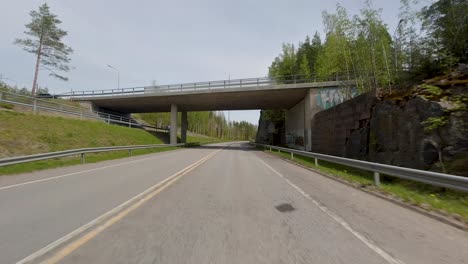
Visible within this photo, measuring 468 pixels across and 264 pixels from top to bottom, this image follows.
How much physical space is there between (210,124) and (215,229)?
12459cm

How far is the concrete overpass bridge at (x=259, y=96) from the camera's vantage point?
101 ft

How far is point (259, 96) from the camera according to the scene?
3781 centimetres

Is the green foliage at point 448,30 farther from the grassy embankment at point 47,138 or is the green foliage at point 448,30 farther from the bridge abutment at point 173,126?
the bridge abutment at point 173,126

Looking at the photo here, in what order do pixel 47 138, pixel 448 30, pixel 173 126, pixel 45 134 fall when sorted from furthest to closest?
pixel 173 126, pixel 45 134, pixel 47 138, pixel 448 30

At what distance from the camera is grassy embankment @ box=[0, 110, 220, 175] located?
1565 cm

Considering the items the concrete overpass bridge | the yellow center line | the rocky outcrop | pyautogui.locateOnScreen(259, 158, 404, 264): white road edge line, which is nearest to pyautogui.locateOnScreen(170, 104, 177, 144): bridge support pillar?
the concrete overpass bridge

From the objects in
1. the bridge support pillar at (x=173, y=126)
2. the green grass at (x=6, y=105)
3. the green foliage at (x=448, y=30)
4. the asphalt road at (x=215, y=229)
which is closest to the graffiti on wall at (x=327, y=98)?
the green foliage at (x=448, y=30)

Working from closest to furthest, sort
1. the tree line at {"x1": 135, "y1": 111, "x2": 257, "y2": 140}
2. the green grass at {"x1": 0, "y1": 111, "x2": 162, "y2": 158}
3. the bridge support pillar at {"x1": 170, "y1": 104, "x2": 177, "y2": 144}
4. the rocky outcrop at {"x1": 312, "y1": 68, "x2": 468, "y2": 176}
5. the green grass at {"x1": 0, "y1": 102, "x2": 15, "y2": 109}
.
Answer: the rocky outcrop at {"x1": 312, "y1": 68, "x2": 468, "y2": 176}, the green grass at {"x1": 0, "y1": 111, "x2": 162, "y2": 158}, the green grass at {"x1": 0, "y1": 102, "x2": 15, "y2": 109}, the bridge support pillar at {"x1": 170, "y1": 104, "x2": 177, "y2": 144}, the tree line at {"x1": 135, "y1": 111, "x2": 257, "y2": 140}

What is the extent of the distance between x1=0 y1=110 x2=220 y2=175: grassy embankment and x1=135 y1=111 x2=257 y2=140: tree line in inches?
1779

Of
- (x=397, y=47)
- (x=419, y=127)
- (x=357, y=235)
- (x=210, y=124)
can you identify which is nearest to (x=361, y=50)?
(x=397, y=47)

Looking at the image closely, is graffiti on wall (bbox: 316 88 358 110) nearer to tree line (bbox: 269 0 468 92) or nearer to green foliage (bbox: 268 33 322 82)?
tree line (bbox: 269 0 468 92)

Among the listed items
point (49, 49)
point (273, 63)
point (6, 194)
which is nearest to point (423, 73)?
point (6, 194)

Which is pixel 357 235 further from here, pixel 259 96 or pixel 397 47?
pixel 259 96

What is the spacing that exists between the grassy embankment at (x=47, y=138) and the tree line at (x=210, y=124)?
45192mm
